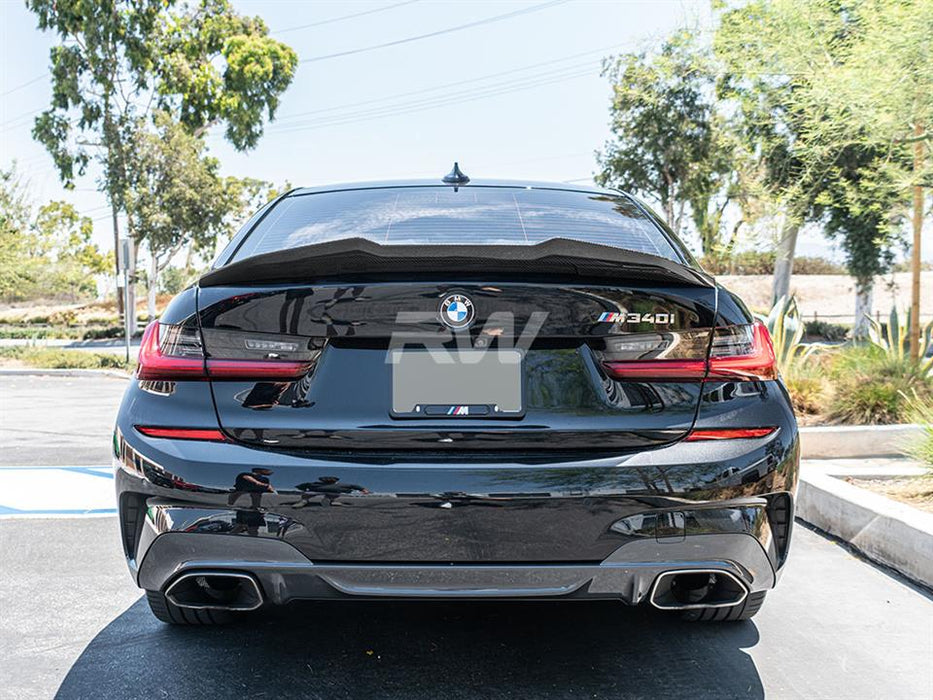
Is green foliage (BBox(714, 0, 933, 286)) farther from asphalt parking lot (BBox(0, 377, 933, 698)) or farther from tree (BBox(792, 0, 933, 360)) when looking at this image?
asphalt parking lot (BBox(0, 377, 933, 698))

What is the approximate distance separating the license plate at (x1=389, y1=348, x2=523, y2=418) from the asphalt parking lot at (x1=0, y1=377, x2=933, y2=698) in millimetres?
943

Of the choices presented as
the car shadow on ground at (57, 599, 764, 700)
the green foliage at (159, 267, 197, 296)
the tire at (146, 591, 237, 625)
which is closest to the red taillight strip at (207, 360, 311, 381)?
the car shadow on ground at (57, 599, 764, 700)

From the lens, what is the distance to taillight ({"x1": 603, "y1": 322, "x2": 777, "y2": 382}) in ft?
7.92

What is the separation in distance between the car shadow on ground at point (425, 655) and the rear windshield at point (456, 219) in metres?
1.27

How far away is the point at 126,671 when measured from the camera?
283 centimetres

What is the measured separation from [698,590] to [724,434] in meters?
0.49

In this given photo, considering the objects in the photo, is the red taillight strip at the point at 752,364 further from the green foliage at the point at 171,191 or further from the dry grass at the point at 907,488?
the green foliage at the point at 171,191

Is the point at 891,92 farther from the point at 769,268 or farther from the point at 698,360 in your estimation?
the point at 769,268

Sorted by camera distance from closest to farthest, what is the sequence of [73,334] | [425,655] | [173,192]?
[425,655], [173,192], [73,334]

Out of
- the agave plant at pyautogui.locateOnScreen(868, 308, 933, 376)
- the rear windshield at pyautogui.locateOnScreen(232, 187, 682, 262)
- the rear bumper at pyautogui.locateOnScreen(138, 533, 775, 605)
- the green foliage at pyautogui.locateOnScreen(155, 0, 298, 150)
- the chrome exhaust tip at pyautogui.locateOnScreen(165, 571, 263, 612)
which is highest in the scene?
the green foliage at pyautogui.locateOnScreen(155, 0, 298, 150)

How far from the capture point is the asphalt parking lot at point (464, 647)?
2.73 metres

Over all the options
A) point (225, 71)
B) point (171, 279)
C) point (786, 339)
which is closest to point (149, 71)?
point (225, 71)

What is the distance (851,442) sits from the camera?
645cm

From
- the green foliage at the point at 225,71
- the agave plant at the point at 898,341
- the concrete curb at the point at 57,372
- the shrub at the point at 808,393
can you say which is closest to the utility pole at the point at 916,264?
the agave plant at the point at 898,341
